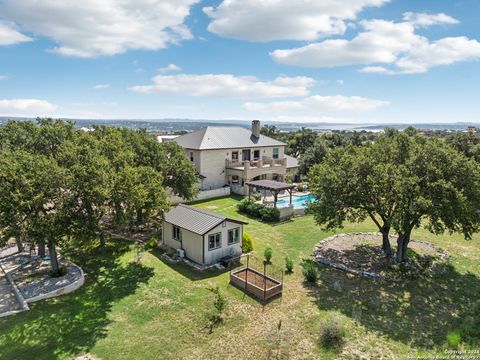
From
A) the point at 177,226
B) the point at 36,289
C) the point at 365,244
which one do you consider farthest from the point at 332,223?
the point at 36,289

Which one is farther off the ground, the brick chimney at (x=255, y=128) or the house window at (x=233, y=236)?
the brick chimney at (x=255, y=128)

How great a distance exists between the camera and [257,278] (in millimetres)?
19203

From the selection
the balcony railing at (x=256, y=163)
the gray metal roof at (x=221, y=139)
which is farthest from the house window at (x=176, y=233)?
the balcony railing at (x=256, y=163)

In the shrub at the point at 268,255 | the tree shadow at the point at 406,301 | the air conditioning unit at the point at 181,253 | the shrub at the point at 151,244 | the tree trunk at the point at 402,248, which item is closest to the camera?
the tree shadow at the point at 406,301

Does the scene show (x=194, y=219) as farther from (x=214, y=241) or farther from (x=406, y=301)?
(x=406, y=301)

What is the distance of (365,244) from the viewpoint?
25469 mm

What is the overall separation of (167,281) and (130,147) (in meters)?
13.9

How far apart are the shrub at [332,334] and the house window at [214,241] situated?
937cm

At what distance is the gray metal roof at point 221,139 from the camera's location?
42.2 meters

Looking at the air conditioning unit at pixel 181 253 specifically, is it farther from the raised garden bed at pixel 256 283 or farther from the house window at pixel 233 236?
the raised garden bed at pixel 256 283

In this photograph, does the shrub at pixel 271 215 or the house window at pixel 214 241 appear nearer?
the house window at pixel 214 241

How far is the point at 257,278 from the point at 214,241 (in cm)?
403

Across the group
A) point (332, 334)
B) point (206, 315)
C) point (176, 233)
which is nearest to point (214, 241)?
point (176, 233)

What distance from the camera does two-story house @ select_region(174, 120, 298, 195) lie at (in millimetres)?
41188
